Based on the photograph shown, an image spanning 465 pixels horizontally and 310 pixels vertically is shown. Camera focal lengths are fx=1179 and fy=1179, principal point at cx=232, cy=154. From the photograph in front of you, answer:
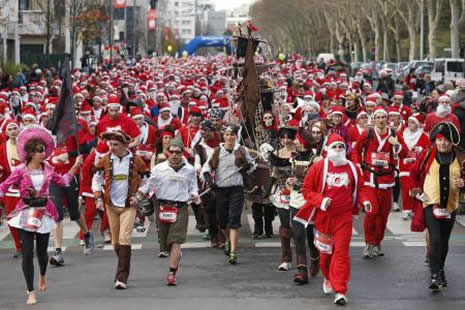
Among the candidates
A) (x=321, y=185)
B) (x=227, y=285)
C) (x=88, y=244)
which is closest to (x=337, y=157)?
(x=321, y=185)

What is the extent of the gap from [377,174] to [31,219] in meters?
4.38

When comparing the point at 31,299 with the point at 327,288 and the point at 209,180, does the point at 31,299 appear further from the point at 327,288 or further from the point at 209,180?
the point at 209,180

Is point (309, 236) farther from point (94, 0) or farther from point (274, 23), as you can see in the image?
point (274, 23)

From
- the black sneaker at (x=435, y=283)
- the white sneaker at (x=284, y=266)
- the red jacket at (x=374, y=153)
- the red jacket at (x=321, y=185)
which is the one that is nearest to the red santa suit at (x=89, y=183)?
the white sneaker at (x=284, y=266)

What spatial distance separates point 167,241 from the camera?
477 inches

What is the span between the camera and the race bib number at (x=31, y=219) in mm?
11180

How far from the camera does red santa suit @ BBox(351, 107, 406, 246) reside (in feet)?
45.0

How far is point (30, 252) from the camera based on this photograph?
11.2 meters

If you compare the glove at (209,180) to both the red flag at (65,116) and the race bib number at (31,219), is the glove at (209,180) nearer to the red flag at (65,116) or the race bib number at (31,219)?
the red flag at (65,116)

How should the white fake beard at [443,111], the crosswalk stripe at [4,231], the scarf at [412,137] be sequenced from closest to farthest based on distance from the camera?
the white fake beard at [443,111] < the crosswalk stripe at [4,231] < the scarf at [412,137]

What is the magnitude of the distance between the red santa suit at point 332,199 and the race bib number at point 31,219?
255 cm

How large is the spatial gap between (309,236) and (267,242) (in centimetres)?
247

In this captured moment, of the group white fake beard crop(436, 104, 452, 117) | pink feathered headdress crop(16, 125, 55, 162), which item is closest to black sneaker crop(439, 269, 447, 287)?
white fake beard crop(436, 104, 452, 117)

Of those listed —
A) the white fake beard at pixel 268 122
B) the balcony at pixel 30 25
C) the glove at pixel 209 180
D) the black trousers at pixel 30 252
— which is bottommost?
the black trousers at pixel 30 252
